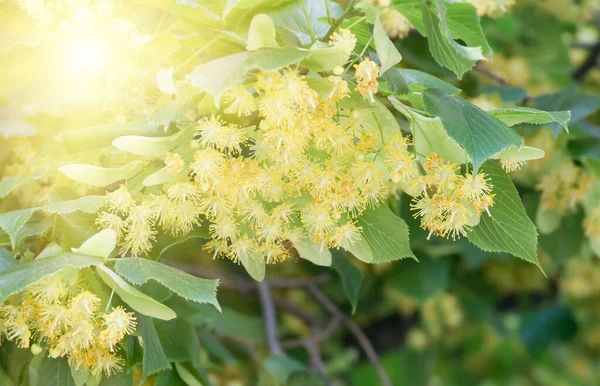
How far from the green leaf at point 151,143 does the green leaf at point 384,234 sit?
28 centimetres

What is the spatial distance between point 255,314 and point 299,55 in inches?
77.4

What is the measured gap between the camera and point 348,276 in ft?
4.45

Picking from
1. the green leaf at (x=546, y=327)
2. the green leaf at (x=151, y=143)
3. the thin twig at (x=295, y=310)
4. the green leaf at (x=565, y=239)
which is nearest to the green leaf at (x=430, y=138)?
the green leaf at (x=151, y=143)

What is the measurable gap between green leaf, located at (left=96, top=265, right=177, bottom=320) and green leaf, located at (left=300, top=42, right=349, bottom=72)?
350 mm

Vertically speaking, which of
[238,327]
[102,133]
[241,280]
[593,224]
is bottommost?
[241,280]

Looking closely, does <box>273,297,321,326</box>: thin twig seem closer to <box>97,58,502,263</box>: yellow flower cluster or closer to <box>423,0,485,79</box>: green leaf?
<box>97,58,502,263</box>: yellow flower cluster

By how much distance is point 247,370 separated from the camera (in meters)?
2.39

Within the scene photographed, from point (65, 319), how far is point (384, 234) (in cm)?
44

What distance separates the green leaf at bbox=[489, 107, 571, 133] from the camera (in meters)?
0.81

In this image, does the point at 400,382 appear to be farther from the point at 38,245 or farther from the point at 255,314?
the point at 38,245

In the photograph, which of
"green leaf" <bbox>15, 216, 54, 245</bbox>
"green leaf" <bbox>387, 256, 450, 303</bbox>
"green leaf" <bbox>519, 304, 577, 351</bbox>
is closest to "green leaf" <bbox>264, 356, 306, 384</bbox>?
"green leaf" <bbox>387, 256, 450, 303</bbox>

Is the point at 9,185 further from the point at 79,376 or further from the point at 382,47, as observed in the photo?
the point at 382,47

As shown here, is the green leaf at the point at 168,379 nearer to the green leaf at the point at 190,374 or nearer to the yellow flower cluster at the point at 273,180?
the green leaf at the point at 190,374

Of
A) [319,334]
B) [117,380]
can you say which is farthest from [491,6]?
[319,334]
